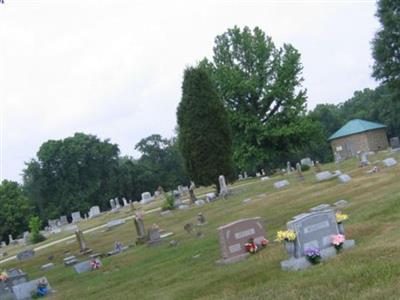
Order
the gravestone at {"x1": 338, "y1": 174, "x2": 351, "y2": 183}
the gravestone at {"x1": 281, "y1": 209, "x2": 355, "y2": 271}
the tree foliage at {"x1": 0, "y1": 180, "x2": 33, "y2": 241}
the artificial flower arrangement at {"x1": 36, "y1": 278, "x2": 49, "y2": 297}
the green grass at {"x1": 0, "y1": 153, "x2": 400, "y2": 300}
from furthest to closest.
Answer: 1. the tree foliage at {"x1": 0, "y1": 180, "x2": 33, "y2": 241}
2. the gravestone at {"x1": 338, "y1": 174, "x2": 351, "y2": 183}
3. the artificial flower arrangement at {"x1": 36, "y1": 278, "x2": 49, "y2": 297}
4. the gravestone at {"x1": 281, "y1": 209, "x2": 355, "y2": 271}
5. the green grass at {"x1": 0, "y1": 153, "x2": 400, "y2": 300}

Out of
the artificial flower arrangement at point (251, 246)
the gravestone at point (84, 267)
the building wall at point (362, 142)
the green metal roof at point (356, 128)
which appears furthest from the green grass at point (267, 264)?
the green metal roof at point (356, 128)

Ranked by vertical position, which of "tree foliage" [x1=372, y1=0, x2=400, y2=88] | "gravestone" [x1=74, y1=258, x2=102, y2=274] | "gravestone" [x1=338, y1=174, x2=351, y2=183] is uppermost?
"tree foliage" [x1=372, y1=0, x2=400, y2=88]

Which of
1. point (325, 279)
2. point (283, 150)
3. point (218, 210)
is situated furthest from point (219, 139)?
point (325, 279)

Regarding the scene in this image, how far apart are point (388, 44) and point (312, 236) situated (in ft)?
128

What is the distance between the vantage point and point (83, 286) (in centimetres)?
1433

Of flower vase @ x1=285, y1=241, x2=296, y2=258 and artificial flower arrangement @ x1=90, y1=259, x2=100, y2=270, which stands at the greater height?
flower vase @ x1=285, y1=241, x2=296, y2=258

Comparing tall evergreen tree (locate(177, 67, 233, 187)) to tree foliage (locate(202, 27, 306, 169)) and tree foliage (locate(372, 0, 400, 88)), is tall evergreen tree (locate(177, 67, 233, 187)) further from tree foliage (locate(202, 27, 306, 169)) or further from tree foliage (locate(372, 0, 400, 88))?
tree foliage (locate(372, 0, 400, 88))

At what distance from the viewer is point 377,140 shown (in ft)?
213

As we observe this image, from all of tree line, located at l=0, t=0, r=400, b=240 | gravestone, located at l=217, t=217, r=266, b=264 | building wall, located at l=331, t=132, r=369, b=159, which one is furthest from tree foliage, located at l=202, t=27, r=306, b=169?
gravestone, located at l=217, t=217, r=266, b=264

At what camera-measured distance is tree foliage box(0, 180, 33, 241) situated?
2512 inches

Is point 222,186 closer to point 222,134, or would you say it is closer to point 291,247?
point 222,134

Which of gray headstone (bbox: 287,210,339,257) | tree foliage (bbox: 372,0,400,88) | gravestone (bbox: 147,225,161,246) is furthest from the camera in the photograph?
tree foliage (bbox: 372,0,400,88)

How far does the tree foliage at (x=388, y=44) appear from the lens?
44.7 meters

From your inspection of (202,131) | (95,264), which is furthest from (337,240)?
(202,131)
